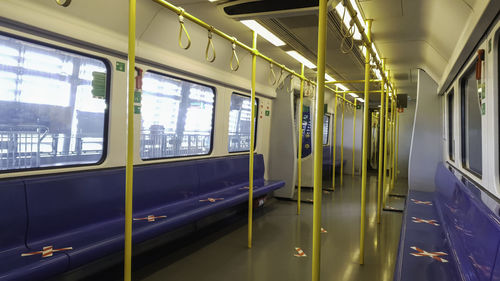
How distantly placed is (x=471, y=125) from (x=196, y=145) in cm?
370

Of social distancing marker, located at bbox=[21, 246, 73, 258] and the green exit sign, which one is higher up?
the green exit sign

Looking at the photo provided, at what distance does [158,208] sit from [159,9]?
7.18 ft

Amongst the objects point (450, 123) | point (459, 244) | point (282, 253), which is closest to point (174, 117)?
point (282, 253)

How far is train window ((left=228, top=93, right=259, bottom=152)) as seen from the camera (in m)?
6.17

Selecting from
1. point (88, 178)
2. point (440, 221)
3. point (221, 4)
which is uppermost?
point (221, 4)

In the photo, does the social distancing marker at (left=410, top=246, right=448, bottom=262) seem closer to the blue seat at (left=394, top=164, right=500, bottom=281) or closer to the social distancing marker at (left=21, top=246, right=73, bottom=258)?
the blue seat at (left=394, top=164, right=500, bottom=281)

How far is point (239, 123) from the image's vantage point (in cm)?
645

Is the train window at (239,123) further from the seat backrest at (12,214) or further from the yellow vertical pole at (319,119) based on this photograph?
the yellow vertical pole at (319,119)

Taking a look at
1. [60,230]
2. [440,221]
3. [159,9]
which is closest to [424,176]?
[440,221]

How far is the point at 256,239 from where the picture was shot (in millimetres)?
4426

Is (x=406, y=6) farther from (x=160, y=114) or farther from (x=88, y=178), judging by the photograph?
(x=88, y=178)

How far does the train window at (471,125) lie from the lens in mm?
3906

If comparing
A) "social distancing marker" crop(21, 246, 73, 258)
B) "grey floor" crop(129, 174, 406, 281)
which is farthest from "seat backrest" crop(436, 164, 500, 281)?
"social distancing marker" crop(21, 246, 73, 258)

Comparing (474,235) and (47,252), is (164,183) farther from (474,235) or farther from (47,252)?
(474,235)
